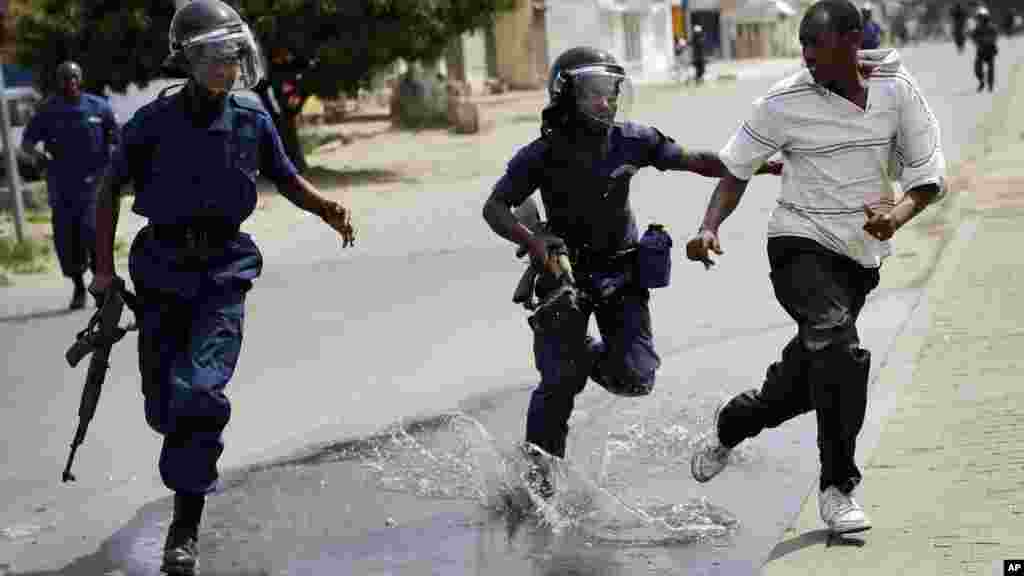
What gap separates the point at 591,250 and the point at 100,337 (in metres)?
1.69

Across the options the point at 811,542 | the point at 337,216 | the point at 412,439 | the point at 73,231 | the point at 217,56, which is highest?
the point at 217,56

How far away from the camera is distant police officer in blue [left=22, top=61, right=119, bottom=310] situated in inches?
465

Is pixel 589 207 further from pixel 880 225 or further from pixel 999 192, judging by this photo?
pixel 999 192

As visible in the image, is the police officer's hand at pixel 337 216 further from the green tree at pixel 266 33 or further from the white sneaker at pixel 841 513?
the green tree at pixel 266 33

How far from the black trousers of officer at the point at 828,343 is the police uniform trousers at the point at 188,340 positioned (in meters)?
1.73

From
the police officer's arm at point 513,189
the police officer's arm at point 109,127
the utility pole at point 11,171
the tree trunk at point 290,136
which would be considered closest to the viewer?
the police officer's arm at point 513,189

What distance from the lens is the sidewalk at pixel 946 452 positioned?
4930 mm

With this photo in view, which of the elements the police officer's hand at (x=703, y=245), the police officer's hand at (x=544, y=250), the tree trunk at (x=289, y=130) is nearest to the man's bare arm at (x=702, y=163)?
the police officer's hand at (x=544, y=250)

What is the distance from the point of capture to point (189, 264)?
5418 mm

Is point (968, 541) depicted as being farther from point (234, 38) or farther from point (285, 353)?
point (285, 353)

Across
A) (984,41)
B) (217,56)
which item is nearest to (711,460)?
(217,56)

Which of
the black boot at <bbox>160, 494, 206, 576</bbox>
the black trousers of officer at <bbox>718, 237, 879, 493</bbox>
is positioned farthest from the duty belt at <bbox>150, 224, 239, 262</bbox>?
the black trousers of officer at <bbox>718, 237, 879, 493</bbox>

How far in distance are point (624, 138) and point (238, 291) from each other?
4.68 ft

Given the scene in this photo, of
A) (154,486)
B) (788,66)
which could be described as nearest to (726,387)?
(154,486)
